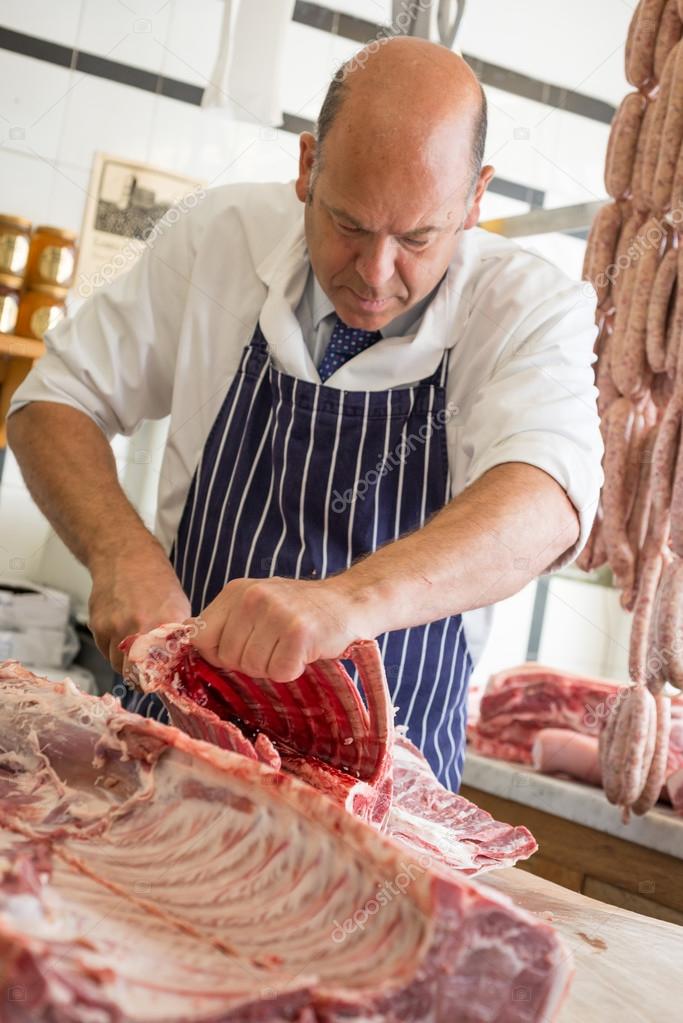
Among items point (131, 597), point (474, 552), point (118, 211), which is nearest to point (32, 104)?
point (118, 211)

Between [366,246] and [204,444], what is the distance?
24.3 inches

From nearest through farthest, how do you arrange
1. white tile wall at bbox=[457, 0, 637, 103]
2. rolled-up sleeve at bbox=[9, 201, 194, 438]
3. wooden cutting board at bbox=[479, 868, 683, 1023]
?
wooden cutting board at bbox=[479, 868, 683, 1023]
rolled-up sleeve at bbox=[9, 201, 194, 438]
white tile wall at bbox=[457, 0, 637, 103]

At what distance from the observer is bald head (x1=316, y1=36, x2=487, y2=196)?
1896 millimetres

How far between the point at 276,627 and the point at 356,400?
2.92 ft

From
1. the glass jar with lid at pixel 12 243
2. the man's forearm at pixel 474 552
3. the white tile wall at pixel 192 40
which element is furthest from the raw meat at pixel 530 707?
the white tile wall at pixel 192 40

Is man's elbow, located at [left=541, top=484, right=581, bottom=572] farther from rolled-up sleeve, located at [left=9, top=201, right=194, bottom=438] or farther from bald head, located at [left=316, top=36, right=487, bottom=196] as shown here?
rolled-up sleeve, located at [left=9, top=201, right=194, bottom=438]

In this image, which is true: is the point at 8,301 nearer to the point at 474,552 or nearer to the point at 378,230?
the point at 378,230

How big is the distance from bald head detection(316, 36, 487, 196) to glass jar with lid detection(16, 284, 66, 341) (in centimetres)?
307

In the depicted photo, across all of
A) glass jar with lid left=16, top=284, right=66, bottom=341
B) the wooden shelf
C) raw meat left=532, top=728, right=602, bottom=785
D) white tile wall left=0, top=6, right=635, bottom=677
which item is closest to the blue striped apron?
raw meat left=532, top=728, right=602, bottom=785

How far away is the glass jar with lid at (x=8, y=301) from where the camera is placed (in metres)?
4.78

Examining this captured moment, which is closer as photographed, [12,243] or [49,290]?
[12,243]

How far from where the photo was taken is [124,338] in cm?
252

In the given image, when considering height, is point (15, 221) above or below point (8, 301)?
above

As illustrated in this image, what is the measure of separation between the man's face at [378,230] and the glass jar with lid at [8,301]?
9.76 ft
